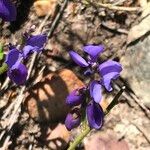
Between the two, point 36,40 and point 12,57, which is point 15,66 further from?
point 36,40

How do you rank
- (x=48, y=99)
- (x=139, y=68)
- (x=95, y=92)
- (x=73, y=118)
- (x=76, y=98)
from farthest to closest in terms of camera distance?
(x=139, y=68), (x=48, y=99), (x=73, y=118), (x=76, y=98), (x=95, y=92)

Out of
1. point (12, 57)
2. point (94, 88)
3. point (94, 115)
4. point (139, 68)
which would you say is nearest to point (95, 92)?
point (94, 88)

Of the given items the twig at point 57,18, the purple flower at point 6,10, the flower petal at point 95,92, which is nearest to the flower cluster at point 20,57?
the purple flower at point 6,10

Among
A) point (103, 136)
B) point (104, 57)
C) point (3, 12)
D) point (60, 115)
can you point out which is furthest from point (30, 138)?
point (3, 12)

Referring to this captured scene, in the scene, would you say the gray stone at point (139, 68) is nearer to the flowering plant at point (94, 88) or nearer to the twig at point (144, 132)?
the twig at point (144, 132)

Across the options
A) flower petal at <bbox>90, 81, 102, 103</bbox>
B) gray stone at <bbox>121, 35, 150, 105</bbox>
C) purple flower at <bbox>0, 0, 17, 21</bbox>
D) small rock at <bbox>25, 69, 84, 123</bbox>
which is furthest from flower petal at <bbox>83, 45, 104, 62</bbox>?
gray stone at <bbox>121, 35, 150, 105</bbox>

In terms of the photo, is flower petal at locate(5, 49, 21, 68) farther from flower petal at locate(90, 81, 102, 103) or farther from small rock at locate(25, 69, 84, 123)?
small rock at locate(25, 69, 84, 123)
